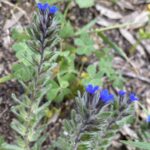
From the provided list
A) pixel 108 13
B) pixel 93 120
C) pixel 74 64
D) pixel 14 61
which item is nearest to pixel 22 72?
pixel 14 61

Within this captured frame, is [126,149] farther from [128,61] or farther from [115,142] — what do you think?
[128,61]

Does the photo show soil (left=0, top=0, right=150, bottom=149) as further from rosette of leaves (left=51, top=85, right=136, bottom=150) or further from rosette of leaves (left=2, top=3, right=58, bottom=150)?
rosette of leaves (left=51, top=85, right=136, bottom=150)

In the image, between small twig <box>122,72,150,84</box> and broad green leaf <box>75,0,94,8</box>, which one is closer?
broad green leaf <box>75,0,94,8</box>

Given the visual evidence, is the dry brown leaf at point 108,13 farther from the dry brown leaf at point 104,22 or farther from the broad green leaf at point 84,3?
the broad green leaf at point 84,3

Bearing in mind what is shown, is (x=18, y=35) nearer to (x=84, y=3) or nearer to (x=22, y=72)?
(x=22, y=72)

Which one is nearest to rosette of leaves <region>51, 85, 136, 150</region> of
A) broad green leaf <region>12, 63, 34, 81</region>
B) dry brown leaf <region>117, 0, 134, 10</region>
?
broad green leaf <region>12, 63, 34, 81</region>

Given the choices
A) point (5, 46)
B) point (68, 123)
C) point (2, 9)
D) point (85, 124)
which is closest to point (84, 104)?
point (85, 124)
